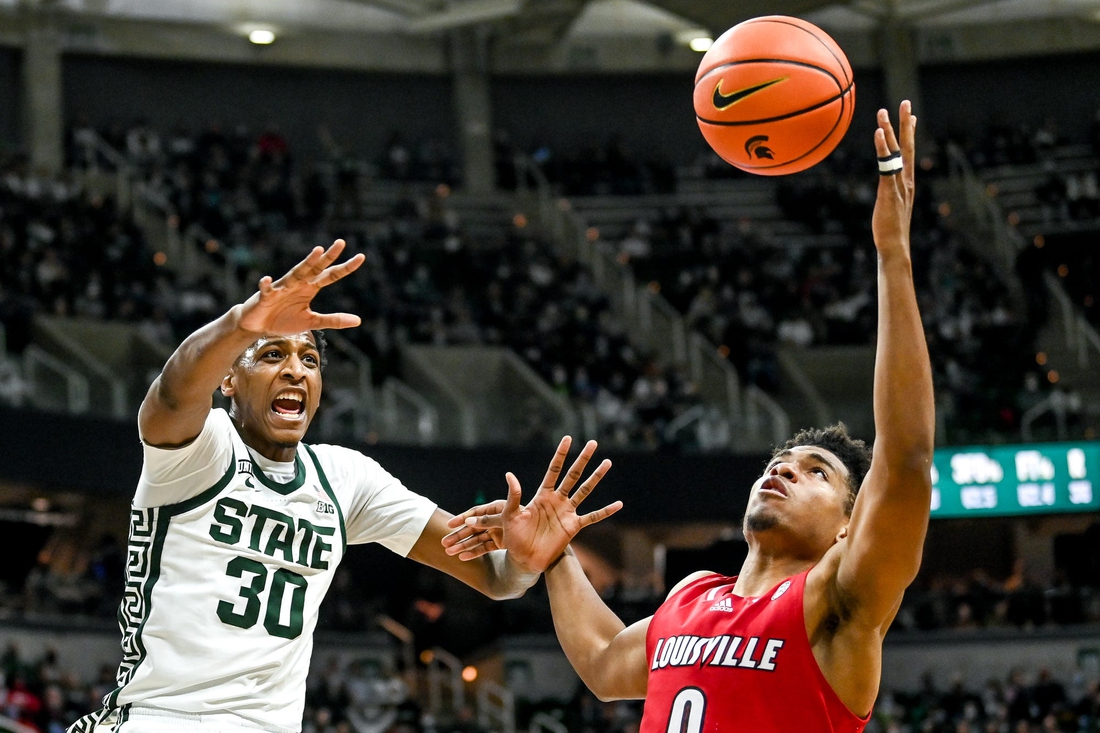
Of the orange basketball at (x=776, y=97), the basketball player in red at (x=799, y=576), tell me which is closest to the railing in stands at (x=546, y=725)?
the orange basketball at (x=776, y=97)

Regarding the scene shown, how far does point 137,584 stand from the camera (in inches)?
188

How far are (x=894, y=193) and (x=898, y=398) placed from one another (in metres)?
0.54

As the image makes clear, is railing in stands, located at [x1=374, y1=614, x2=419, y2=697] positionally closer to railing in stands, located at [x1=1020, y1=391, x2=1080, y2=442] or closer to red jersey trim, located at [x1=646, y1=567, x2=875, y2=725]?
railing in stands, located at [x1=1020, y1=391, x2=1080, y2=442]

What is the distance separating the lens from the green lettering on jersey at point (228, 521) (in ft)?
15.7

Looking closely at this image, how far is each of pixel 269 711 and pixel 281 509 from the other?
679 mm

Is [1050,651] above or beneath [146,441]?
beneath

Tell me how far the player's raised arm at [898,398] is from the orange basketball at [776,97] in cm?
218

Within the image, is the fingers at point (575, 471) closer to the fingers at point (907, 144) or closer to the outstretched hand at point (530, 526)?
the outstretched hand at point (530, 526)

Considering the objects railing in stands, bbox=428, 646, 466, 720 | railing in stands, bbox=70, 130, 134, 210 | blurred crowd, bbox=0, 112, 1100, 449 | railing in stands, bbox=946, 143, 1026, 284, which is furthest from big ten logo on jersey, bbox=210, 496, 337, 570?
railing in stands, bbox=946, 143, 1026, 284

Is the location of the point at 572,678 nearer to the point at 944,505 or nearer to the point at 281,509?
the point at 944,505

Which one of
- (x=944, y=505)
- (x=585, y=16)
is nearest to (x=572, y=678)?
(x=944, y=505)

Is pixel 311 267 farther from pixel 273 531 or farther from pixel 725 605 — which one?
pixel 725 605

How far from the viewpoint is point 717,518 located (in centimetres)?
2284

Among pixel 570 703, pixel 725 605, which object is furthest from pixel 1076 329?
pixel 725 605
